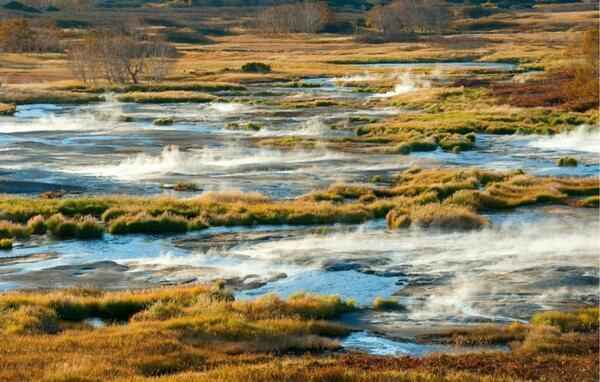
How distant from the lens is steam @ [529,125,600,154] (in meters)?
60.7

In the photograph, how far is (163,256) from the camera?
109 ft

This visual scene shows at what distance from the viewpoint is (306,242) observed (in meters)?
35.1

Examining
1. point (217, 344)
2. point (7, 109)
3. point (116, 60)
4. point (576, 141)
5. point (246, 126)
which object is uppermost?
point (217, 344)

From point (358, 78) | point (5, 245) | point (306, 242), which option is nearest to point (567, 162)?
point (306, 242)

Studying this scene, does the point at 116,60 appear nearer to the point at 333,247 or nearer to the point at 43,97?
the point at 43,97

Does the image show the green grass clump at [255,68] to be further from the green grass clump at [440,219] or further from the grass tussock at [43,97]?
the green grass clump at [440,219]

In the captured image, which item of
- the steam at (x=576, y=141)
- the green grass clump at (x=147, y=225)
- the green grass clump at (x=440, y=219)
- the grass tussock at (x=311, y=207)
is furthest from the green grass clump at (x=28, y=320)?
the steam at (x=576, y=141)

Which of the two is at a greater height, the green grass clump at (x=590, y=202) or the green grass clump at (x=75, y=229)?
the green grass clump at (x=75, y=229)

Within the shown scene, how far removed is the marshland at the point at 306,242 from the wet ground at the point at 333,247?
129 millimetres

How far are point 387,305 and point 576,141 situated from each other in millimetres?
40321

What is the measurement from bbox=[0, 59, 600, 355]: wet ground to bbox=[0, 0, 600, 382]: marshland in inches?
5.1

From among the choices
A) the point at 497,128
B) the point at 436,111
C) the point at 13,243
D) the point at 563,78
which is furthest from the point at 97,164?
the point at 563,78

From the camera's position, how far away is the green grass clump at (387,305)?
84.6ft

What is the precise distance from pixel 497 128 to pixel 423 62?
84.2 meters
